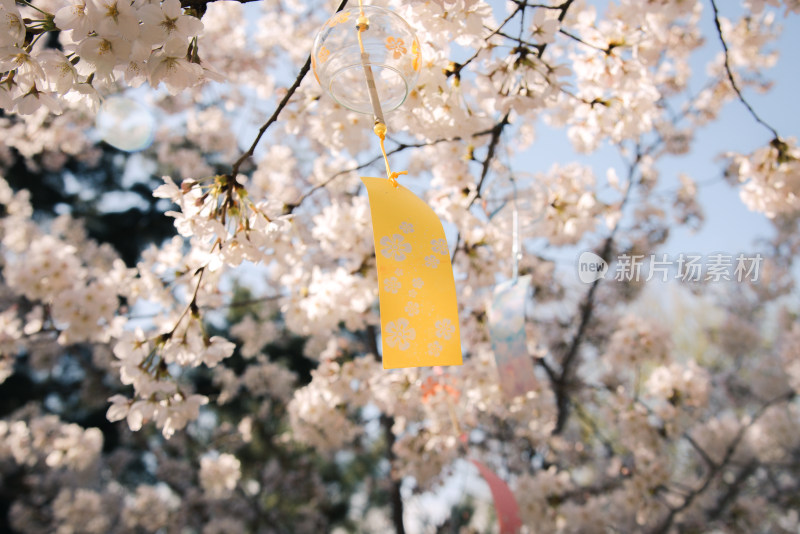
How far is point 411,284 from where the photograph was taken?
0.90 metres

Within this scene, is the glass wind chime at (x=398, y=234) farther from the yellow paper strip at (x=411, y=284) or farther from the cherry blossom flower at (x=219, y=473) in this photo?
the cherry blossom flower at (x=219, y=473)

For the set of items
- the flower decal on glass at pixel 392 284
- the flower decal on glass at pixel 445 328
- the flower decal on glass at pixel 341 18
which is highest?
the flower decal on glass at pixel 341 18

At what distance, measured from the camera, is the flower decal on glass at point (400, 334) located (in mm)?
842

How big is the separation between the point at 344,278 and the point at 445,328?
3.52ft

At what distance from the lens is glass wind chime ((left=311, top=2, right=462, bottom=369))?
2.84 ft

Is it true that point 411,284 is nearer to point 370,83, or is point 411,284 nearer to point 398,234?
point 398,234

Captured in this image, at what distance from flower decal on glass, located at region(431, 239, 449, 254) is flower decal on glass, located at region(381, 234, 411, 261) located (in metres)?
0.06

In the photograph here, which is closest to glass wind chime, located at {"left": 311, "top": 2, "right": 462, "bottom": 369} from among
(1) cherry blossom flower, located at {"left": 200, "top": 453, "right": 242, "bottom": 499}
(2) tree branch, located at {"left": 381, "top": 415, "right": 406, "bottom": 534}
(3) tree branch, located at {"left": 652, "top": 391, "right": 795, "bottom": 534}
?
(2) tree branch, located at {"left": 381, "top": 415, "right": 406, "bottom": 534}

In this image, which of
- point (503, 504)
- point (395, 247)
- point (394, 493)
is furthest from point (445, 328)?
point (394, 493)

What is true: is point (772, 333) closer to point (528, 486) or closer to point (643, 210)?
point (643, 210)

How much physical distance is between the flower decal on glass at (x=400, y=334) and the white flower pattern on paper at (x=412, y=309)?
2 cm

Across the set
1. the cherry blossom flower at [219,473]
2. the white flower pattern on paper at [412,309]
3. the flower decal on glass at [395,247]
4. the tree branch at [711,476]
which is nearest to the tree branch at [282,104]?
the flower decal on glass at [395,247]

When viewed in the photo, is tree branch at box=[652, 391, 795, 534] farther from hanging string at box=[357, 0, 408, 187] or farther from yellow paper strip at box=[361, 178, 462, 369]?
hanging string at box=[357, 0, 408, 187]

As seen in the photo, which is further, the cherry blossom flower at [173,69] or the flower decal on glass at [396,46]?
the flower decal on glass at [396,46]
